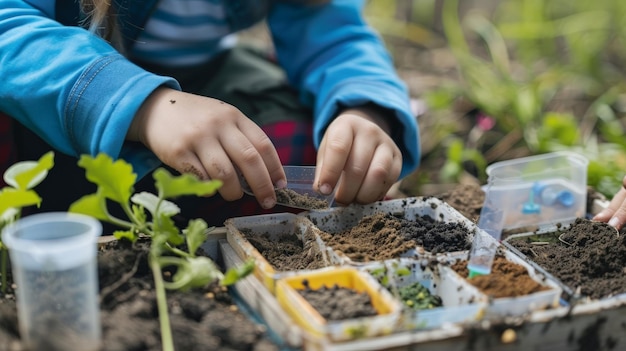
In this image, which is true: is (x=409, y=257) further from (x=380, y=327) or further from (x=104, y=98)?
(x=104, y=98)

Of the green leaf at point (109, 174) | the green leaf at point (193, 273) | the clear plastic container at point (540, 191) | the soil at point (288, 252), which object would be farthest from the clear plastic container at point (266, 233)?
the clear plastic container at point (540, 191)

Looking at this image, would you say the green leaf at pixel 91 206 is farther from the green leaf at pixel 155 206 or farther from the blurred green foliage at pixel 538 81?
the blurred green foliage at pixel 538 81

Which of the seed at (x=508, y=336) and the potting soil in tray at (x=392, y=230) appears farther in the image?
the potting soil in tray at (x=392, y=230)

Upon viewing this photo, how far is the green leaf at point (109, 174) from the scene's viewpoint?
93 cm

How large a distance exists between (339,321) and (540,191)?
29.3 inches

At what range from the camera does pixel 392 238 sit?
118 cm

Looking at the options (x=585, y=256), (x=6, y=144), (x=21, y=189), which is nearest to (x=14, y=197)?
(x=21, y=189)

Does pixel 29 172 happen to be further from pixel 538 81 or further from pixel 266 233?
pixel 538 81

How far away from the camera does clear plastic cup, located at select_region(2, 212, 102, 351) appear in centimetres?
79

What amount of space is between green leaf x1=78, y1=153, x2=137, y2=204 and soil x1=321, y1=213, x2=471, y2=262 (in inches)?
13.0

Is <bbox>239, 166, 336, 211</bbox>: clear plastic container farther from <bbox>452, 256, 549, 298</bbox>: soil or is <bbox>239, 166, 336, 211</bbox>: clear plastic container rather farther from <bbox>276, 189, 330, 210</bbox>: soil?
<bbox>452, 256, 549, 298</bbox>: soil

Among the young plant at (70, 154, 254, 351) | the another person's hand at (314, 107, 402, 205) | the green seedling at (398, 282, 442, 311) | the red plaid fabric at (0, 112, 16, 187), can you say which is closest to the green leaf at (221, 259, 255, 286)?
the young plant at (70, 154, 254, 351)

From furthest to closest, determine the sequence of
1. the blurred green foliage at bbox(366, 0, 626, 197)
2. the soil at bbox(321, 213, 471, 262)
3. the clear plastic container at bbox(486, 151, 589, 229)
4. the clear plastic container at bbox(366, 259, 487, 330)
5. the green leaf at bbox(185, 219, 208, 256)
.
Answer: the blurred green foliage at bbox(366, 0, 626, 197), the clear plastic container at bbox(486, 151, 589, 229), the soil at bbox(321, 213, 471, 262), the green leaf at bbox(185, 219, 208, 256), the clear plastic container at bbox(366, 259, 487, 330)

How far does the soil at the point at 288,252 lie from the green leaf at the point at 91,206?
0.28 metres
